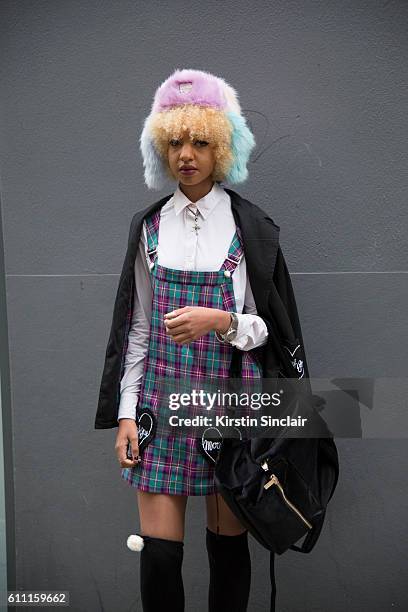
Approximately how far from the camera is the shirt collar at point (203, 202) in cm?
226

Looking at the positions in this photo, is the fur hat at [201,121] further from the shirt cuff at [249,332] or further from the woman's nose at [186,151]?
the shirt cuff at [249,332]

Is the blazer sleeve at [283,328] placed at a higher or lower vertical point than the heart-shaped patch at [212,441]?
higher

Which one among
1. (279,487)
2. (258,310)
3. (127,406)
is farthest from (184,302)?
(279,487)

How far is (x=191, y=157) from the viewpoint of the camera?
85.0 inches

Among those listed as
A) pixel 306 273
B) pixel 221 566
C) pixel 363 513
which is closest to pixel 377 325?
pixel 306 273

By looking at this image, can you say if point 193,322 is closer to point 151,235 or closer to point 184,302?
point 184,302

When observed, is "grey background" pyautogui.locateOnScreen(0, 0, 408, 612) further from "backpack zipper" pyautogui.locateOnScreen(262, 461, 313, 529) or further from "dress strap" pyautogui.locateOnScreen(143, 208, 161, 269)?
"backpack zipper" pyautogui.locateOnScreen(262, 461, 313, 529)

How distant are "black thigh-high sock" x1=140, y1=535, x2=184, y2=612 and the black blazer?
0.40m

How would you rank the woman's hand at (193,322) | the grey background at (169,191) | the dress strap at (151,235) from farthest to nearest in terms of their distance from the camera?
the grey background at (169,191) < the dress strap at (151,235) < the woman's hand at (193,322)

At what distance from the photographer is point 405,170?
2842mm

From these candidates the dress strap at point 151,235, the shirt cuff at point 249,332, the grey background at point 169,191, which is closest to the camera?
the shirt cuff at point 249,332

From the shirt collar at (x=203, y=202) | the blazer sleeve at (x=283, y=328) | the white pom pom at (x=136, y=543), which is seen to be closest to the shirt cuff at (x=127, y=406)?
the white pom pom at (x=136, y=543)

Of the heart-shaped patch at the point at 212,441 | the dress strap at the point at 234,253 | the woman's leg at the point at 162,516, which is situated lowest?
the woman's leg at the point at 162,516

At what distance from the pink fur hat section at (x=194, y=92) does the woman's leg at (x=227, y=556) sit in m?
1.20
